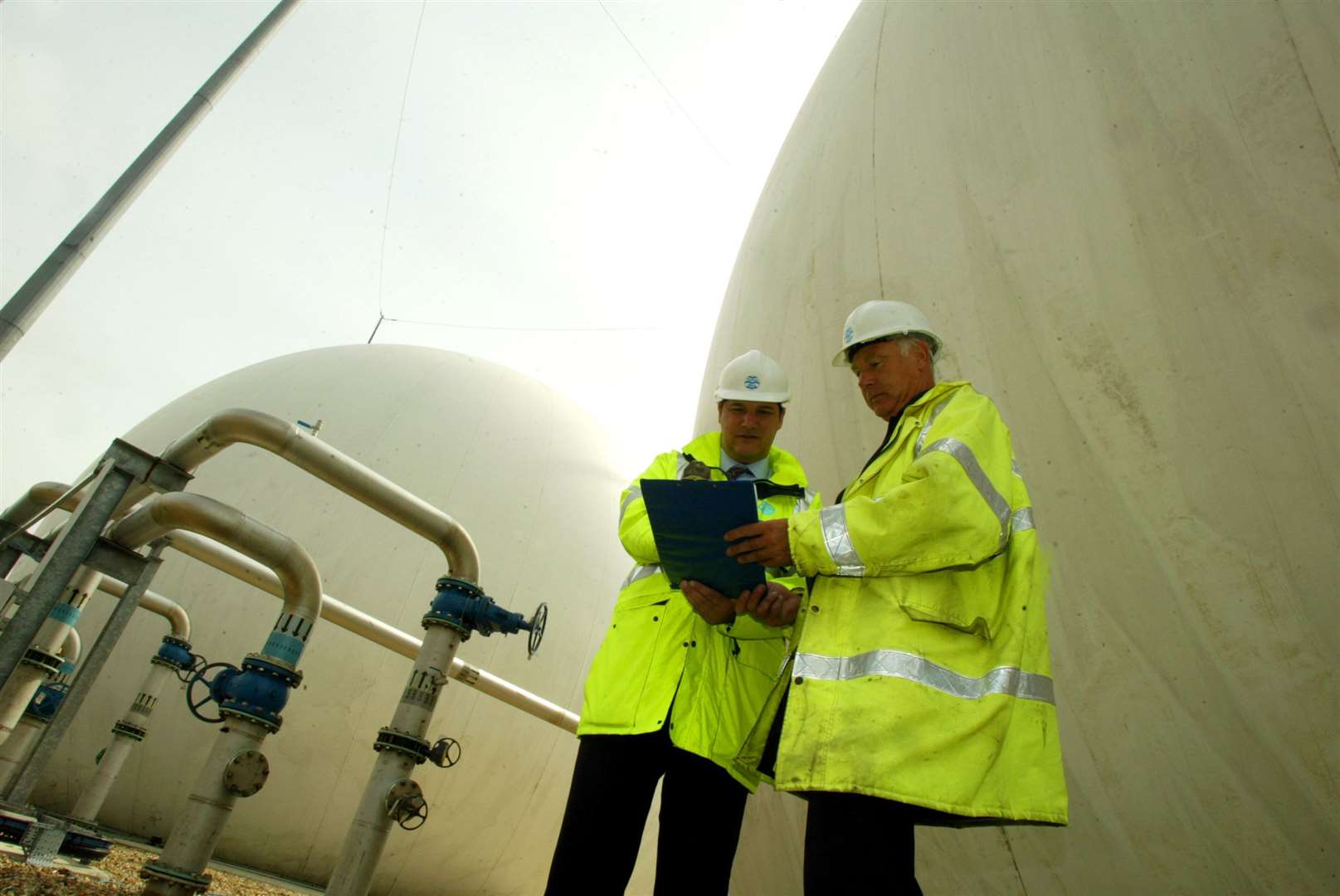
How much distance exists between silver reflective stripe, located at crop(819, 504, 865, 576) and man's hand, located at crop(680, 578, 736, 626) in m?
0.45

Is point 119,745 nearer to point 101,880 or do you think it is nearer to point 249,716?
point 101,880

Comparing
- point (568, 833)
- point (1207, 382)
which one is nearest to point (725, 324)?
point (1207, 382)

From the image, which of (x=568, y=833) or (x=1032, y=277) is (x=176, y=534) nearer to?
(x=568, y=833)

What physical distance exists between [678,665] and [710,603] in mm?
207

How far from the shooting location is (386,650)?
672cm

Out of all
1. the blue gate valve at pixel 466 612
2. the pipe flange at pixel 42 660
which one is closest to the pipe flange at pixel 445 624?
the blue gate valve at pixel 466 612

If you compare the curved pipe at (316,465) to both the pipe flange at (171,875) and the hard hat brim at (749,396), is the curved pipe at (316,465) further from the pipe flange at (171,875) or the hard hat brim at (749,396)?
the hard hat brim at (749,396)

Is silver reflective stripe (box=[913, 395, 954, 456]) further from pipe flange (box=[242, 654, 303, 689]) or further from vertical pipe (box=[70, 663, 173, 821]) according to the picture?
vertical pipe (box=[70, 663, 173, 821])

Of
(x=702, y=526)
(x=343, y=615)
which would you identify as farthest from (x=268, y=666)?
(x=702, y=526)

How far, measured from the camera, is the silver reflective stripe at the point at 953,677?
4.79 feet

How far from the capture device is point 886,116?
9.91ft

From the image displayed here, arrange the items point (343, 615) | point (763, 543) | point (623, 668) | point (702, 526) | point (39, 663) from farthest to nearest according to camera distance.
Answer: point (343, 615) → point (39, 663) → point (623, 668) → point (702, 526) → point (763, 543)

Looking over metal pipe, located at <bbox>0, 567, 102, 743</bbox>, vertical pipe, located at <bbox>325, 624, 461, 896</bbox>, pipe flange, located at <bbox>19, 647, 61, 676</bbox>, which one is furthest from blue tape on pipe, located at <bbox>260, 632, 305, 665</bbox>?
pipe flange, located at <bbox>19, 647, 61, 676</bbox>

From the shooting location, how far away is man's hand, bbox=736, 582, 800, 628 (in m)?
1.97
